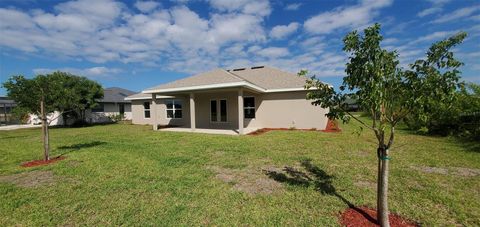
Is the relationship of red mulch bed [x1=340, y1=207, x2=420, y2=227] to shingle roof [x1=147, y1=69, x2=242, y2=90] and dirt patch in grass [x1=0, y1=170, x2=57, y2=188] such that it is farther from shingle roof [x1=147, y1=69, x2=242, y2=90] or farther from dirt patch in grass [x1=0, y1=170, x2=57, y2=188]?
shingle roof [x1=147, y1=69, x2=242, y2=90]

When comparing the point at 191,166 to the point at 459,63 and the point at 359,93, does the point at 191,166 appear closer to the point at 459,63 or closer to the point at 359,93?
the point at 359,93

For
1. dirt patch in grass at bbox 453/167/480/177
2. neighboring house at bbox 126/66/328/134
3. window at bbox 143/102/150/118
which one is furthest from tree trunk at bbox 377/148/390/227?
window at bbox 143/102/150/118

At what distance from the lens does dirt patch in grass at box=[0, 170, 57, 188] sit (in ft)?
17.6

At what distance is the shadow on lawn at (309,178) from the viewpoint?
15.3 feet

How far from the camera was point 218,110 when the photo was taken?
16.8 metres

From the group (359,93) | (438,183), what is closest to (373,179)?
(438,183)

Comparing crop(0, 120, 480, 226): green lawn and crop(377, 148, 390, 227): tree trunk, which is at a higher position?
crop(377, 148, 390, 227): tree trunk

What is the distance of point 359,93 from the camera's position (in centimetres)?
302

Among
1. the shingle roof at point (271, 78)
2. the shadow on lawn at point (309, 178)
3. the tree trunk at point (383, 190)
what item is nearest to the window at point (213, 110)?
the shingle roof at point (271, 78)

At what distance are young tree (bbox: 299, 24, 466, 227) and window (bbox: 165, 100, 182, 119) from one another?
18.1m

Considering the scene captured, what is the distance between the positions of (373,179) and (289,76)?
12.5 meters

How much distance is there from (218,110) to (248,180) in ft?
38.5

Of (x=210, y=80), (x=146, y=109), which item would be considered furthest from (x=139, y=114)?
(x=210, y=80)

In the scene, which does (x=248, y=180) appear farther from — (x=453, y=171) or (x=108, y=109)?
(x=108, y=109)
